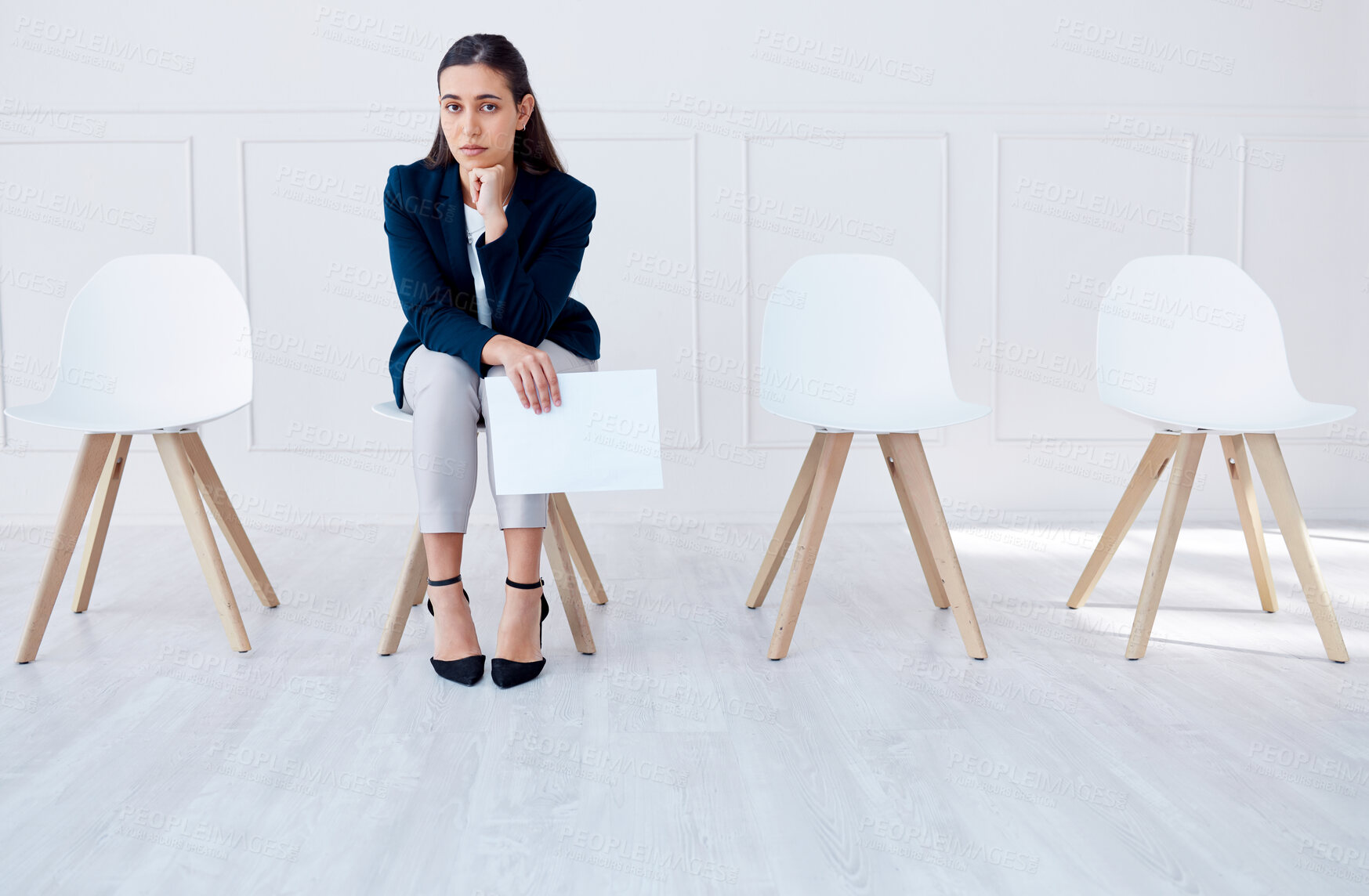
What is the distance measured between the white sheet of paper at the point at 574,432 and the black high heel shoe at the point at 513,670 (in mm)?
165

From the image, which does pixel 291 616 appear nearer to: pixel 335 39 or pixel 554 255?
pixel 554 255

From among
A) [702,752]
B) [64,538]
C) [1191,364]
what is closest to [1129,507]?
[1191,364]

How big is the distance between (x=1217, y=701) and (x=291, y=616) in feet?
5.41

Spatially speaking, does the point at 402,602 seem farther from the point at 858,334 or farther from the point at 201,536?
the point at 858,334

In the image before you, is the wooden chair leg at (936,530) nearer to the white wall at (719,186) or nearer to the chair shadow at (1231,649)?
the chair shadow at (1231,649)

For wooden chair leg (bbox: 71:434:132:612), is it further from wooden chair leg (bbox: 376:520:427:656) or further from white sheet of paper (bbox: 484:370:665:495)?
white sheet of paper (bbox: 484:370:665:495)

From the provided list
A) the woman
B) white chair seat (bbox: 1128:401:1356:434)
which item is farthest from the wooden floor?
white chair seat (bbox: 1128:401:1356:434)

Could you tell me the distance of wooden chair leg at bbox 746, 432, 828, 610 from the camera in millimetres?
1862

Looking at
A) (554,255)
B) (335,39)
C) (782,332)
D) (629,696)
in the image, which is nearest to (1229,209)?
(782,332)

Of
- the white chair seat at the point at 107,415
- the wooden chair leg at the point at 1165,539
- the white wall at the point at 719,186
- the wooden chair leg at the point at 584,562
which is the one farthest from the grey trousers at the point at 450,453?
the white wall at the point at 719,186

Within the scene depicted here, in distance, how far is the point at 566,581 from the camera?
1.63m

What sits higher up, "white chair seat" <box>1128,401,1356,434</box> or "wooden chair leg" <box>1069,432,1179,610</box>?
"white chair seat" <box>1128,401,1356,434</box>

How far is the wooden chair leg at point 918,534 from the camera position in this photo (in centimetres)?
177

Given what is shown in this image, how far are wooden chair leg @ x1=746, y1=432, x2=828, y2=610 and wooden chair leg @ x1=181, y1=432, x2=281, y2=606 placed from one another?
1000 mm
